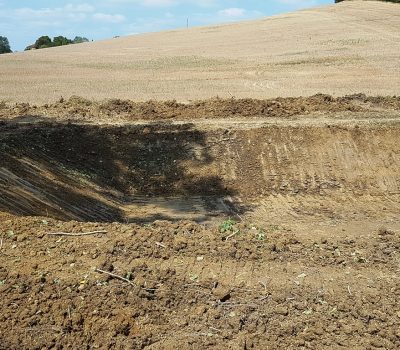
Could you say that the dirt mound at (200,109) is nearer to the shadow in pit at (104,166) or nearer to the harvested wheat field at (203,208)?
the harvested wheat field at (203,208)

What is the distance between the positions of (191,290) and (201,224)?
4.86 m

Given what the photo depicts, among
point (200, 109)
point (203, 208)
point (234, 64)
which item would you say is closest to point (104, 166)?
point (203, 208)

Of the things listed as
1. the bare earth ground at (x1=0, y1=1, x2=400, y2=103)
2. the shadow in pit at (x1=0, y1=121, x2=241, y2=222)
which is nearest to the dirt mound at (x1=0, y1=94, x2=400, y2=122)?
the shadow in pit at (x1=0, y1=121, x2=241, y2=222)

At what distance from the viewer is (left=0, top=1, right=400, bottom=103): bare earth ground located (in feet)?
66.8

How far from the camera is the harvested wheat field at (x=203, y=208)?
15.8ft

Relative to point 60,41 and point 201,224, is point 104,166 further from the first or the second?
point 60,41

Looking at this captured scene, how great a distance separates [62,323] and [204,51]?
91.6ft

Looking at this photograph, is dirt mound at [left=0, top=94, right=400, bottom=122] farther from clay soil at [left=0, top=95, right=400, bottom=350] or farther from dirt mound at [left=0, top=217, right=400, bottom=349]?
dirt mound at [left=0, top=217, right=400, bottom=349]

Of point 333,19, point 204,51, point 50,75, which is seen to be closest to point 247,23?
point 333,19

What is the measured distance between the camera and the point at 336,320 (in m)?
4.82

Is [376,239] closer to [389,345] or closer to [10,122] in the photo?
[389,345]

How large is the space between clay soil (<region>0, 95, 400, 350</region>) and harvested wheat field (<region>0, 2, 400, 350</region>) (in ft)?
0.08

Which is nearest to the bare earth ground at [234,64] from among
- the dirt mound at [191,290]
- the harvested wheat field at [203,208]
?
the harvested wheat field at [203,208]

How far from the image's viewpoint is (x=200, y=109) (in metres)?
14.8
